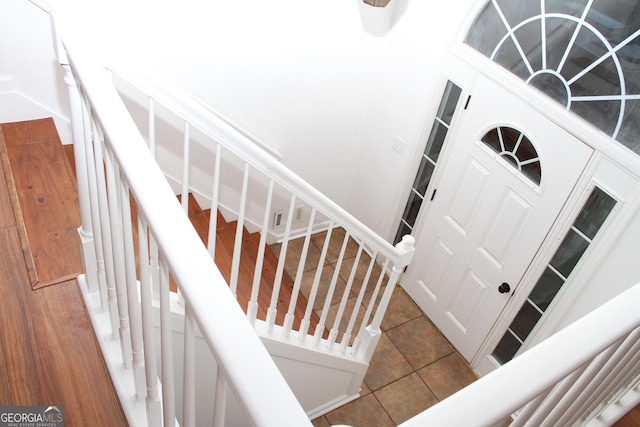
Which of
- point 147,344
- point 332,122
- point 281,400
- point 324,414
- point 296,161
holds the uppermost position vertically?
point 281,400

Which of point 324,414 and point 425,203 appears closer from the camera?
point 324,414

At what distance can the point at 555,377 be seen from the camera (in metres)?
0.88

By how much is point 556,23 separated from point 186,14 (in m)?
2.31

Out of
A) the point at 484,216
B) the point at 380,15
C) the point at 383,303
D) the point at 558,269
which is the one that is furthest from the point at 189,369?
the point at 380,15

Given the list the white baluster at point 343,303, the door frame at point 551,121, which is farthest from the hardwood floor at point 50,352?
the door frame at point 551,121

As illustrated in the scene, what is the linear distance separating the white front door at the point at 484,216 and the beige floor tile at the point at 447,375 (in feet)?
0.39

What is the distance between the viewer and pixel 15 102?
122 inches

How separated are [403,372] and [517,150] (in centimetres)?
199

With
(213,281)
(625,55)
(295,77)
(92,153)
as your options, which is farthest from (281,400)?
(295,77)

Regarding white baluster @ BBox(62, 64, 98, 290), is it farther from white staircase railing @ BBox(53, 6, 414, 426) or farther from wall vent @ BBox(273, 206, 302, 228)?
wall vent @ BBox(273, 206, 302, 228)

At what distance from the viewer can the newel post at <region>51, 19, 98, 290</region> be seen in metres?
1.42

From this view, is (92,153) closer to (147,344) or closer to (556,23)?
(147,344)

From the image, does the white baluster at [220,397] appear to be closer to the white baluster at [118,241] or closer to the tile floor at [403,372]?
the white baluster at [118,241]

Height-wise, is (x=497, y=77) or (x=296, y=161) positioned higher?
(x=497, y=77)
